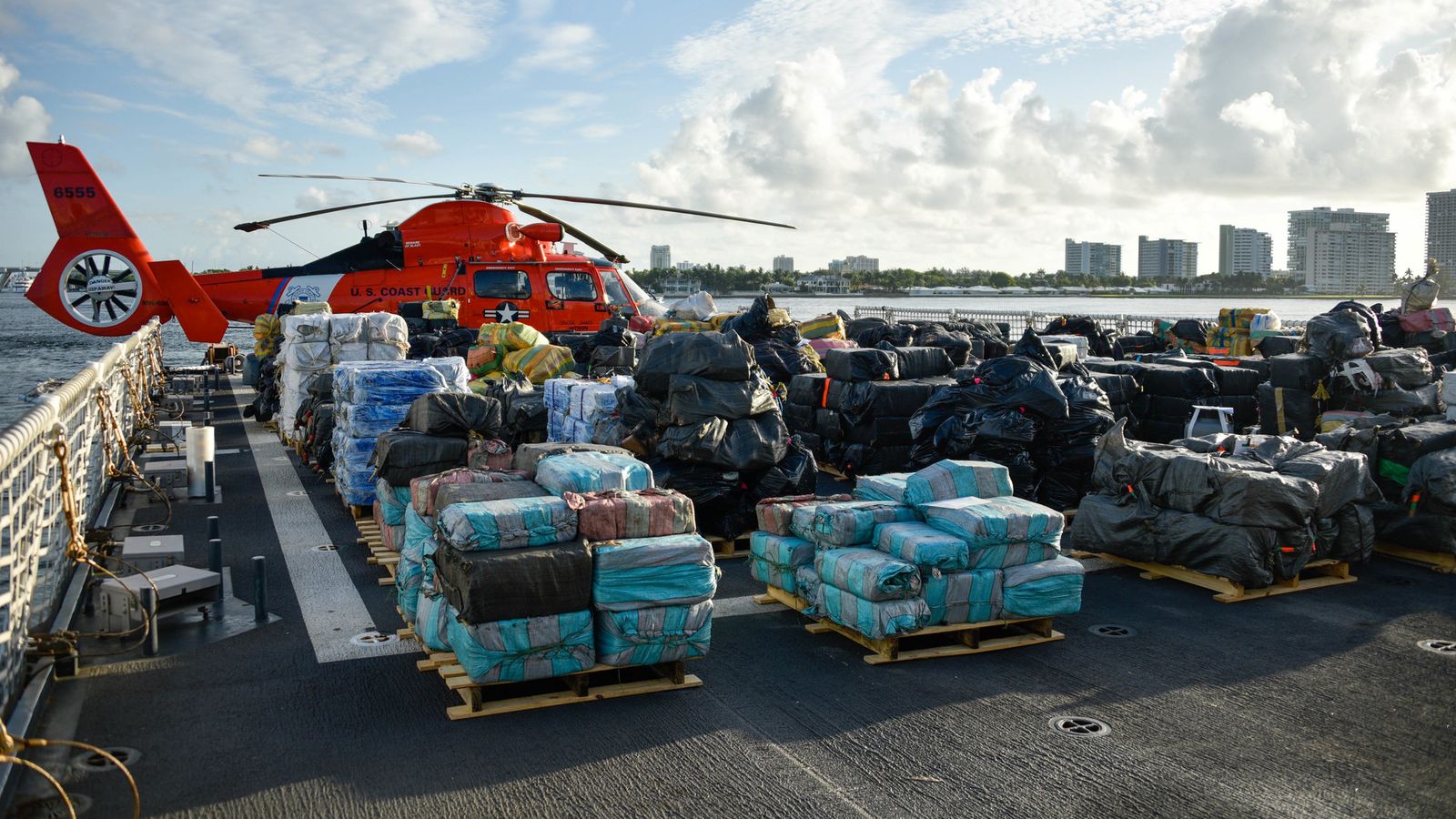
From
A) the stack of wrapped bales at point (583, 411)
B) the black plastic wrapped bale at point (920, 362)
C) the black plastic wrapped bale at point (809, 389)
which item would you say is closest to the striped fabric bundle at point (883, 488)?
the stack of wrapped bales at point (583, 411)

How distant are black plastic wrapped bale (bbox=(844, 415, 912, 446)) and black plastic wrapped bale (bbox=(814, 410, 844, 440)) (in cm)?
33

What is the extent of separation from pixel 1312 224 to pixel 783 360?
9062 centimetres

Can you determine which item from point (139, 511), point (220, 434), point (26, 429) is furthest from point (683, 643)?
point (220, 434)

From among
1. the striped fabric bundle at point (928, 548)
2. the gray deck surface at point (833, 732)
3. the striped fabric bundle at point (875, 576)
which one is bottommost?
the gray deck surface at point (833, 732)

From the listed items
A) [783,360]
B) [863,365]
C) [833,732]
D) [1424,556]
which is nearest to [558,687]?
[833,732]

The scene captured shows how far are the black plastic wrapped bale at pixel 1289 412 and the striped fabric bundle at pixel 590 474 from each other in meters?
8.61

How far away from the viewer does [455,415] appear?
971 cm

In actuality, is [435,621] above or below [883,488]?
below

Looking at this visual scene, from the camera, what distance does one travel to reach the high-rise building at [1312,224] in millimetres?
87887

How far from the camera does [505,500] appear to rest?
5.98m

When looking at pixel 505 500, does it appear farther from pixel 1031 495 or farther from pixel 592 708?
pixel 1031 495

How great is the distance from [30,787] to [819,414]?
936 centimetres

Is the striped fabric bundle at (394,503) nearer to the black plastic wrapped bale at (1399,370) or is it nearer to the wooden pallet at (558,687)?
the wooden pallet at (558,687)

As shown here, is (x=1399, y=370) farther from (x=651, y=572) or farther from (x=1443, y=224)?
(x=1443, y=224)
